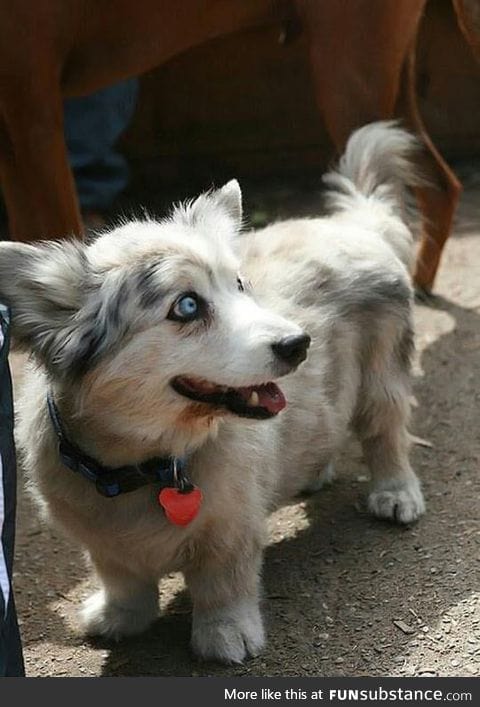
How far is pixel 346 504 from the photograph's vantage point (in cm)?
332

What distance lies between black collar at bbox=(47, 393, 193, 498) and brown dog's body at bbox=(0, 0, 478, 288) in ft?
3.77

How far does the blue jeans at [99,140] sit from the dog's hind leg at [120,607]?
2.57 metres

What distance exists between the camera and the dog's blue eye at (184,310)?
7.54ft

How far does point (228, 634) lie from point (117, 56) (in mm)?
1853

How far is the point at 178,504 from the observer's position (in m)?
2.45

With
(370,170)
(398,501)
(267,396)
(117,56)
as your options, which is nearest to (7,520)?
(267,396)

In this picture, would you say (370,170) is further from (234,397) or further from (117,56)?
(234,397)

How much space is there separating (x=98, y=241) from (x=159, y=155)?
11.4 ft

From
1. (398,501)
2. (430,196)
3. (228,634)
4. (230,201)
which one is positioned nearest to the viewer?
(228,634)

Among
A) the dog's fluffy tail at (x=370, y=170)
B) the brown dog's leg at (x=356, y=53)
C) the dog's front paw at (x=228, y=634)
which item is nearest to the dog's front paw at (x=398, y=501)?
the dog's front paw at (x=228, y=634)

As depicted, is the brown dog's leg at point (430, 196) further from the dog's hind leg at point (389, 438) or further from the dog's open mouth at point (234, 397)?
the dog's open mouth at point (234, 397)

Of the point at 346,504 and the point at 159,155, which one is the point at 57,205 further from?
the point at 159,155

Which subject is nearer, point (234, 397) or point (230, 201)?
point (234, 397)

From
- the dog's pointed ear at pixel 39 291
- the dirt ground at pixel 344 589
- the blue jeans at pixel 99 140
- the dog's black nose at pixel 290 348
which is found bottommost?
the dirt ground at pixel 344 589
